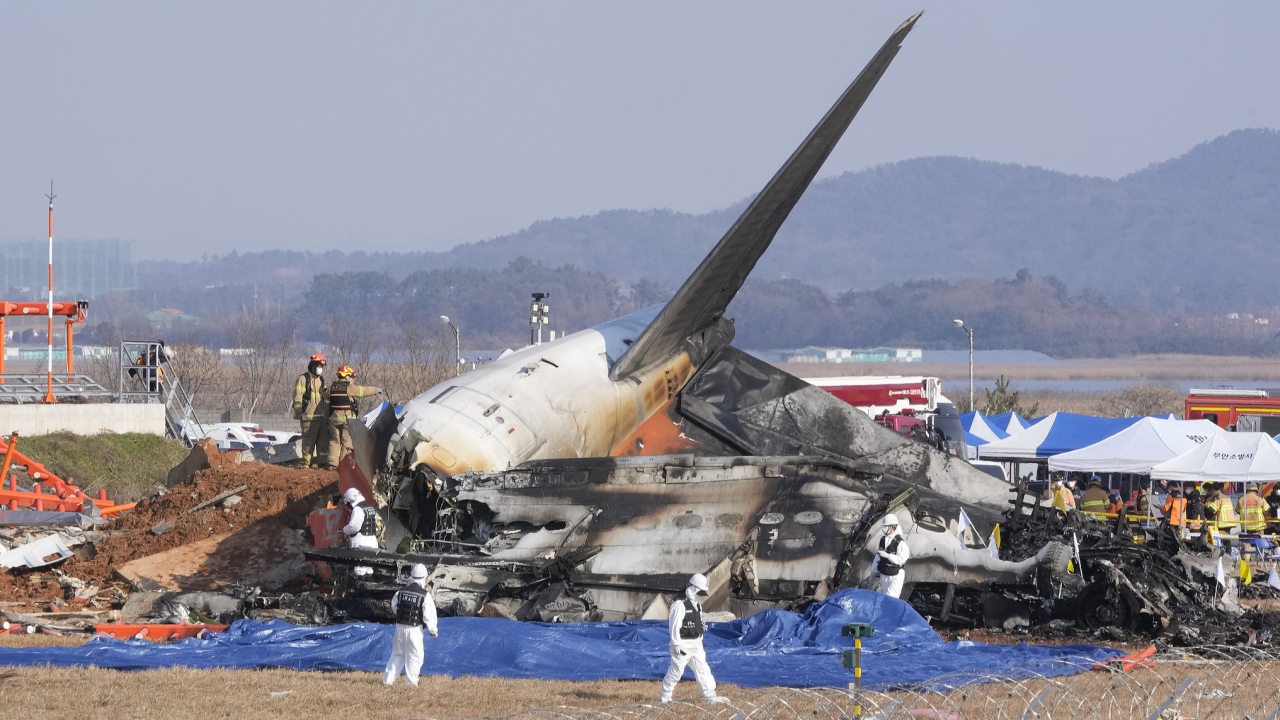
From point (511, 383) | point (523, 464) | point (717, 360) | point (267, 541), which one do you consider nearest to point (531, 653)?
point (523, 464)

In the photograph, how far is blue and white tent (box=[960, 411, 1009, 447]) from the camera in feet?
152

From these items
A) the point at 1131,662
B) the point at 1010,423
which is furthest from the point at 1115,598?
the point at 1010,423

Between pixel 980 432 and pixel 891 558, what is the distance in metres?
29.7

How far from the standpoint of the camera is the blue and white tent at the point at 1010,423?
45.6 m

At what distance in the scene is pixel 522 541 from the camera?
19406 mm

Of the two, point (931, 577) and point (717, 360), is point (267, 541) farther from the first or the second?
point (931, 577)

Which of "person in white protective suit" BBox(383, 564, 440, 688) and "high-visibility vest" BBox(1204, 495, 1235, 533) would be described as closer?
"person in white protective suit" BBox(383, 564, 440, 688)

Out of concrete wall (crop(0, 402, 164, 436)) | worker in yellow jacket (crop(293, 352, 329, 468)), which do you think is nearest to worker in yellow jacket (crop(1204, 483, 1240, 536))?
worker in yellow jacket (crop(293, 352, 329, 468))

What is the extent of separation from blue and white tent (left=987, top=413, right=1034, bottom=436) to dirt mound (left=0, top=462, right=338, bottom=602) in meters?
27.2

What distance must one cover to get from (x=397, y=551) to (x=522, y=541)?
6.63 ft

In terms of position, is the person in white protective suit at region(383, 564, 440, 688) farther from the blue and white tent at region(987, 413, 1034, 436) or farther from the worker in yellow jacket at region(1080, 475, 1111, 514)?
the blue and white tent at region(987, 413, 1034, 436)

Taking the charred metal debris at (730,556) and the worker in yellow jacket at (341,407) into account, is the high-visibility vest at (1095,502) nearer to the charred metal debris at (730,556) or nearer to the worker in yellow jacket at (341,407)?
the charred metal debris at (730,556)

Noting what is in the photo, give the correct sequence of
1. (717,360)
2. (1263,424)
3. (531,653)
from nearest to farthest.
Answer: (531,653)
(717,360)
(1263,424)

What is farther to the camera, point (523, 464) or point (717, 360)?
point (717, 360)
